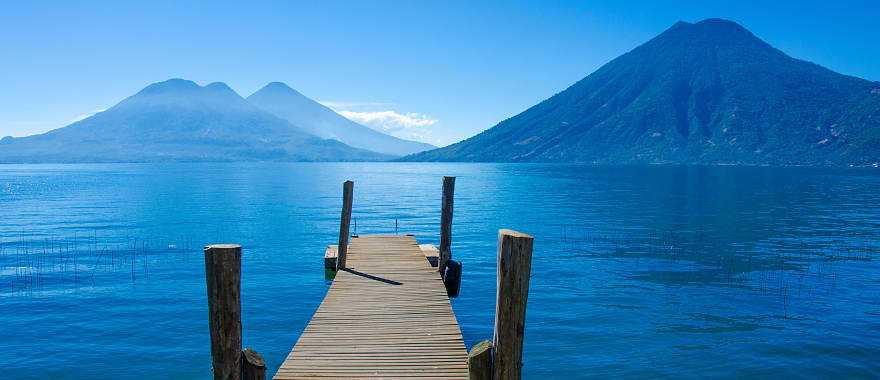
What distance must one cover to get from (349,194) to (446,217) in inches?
118

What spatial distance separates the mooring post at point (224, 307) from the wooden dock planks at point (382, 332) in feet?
4.44

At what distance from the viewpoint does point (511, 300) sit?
760 cm

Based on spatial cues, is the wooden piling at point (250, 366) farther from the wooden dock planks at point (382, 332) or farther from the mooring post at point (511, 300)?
the mooring post at point (511, 300)

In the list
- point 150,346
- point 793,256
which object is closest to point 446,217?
point 150,346

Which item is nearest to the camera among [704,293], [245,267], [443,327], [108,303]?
[443,327]

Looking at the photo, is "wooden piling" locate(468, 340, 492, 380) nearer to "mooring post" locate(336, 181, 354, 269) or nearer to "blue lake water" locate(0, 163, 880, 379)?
"blue lake water" locate(0, 163, 880, 379)

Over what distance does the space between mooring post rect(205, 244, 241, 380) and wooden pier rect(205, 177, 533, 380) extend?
0.01m

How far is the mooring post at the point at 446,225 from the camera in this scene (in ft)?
58.3

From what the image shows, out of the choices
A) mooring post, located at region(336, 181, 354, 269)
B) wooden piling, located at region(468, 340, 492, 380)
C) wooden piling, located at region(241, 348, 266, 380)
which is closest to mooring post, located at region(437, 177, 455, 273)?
mooring post, located at region(336, 181, 354, 269)

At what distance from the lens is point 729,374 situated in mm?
12539

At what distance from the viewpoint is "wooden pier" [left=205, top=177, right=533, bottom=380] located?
7.51 m

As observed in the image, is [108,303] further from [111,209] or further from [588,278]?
[111,209]

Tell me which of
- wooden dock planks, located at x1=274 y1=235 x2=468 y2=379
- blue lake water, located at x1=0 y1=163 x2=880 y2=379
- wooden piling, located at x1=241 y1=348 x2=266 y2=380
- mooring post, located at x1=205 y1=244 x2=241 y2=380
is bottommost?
blue lake water, located at x1=0 y1=163 x2=880 y2=379

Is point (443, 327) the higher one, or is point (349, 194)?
point (349, 194)
